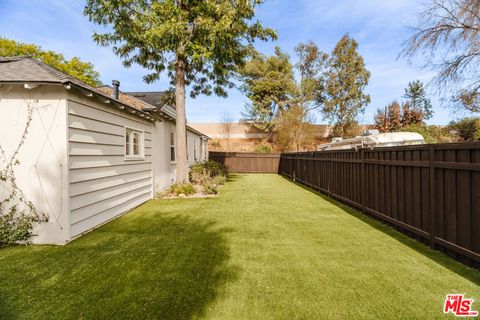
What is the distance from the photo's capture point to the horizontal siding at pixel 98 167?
4.55 meters

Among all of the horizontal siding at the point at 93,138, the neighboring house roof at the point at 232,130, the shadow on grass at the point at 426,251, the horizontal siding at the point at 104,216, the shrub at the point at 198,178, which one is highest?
the neighboring house roof at the point at 232,130

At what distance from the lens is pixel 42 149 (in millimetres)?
4336

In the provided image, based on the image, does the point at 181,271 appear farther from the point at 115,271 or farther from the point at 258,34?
the point at 258,34

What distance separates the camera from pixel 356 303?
239 cm

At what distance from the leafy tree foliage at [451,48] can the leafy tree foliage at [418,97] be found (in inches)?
1422

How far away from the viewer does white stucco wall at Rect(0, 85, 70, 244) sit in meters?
4.30

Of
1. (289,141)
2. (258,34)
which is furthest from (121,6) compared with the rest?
(289,141)

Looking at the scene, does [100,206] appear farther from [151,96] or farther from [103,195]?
[151,96]

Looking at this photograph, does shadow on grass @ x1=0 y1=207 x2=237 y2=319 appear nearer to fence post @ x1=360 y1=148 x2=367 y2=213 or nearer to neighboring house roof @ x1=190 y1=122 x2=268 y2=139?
fence post @ x1=360 y1=148 x2=367 y2=213

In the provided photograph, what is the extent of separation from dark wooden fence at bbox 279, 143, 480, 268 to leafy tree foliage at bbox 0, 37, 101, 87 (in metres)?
26.6

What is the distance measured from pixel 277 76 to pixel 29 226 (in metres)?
28.5

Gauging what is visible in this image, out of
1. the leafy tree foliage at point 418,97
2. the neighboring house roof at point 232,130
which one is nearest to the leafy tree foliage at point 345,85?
the neighboring house roof at point 232,130

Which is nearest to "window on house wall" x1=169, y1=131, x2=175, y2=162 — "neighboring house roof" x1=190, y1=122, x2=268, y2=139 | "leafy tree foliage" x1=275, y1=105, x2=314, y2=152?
"leafy tree foliage" x1=275, y1=105, x2=314, y2=152

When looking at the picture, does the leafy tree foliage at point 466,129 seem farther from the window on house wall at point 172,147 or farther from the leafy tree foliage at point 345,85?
the window on house wall at point 172,147
